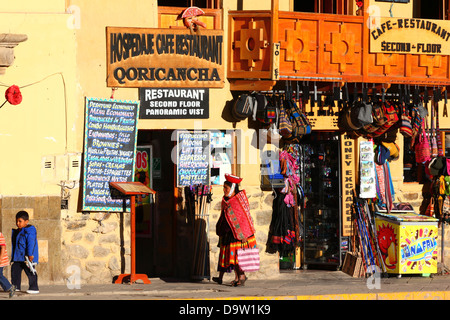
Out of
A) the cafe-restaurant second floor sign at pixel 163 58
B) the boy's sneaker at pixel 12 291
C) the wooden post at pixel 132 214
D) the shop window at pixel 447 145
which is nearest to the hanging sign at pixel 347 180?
the shop window at pixel 447 145

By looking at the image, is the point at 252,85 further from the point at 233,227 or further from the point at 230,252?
the point at 230,252

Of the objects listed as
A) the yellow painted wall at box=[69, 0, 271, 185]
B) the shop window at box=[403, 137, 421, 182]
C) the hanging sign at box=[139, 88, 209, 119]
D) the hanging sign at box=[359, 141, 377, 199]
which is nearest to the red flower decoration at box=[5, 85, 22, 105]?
the yellow painted wall at box=[69, 0, 271, 185]

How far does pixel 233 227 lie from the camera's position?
57.6 feet

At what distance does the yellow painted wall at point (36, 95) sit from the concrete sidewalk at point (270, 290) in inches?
81.4

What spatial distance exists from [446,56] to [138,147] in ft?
21.0

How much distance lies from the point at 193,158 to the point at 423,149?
4.89 metres

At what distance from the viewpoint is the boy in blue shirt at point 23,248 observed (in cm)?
1620

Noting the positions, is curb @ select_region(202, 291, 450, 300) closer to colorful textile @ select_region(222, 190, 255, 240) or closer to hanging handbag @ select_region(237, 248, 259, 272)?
hanging handbag @ select_region(237, 248, 259, 272)

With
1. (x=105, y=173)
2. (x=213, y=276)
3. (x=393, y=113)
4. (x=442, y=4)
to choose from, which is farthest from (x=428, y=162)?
(x=105, y=173)

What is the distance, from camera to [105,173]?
1830 centimetres

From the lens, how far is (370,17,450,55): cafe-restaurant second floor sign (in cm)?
1950

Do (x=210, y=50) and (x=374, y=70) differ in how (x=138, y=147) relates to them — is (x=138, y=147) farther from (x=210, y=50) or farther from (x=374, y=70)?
(x=374, y=70)

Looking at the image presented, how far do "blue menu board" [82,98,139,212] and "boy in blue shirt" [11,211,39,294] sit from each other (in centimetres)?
189
